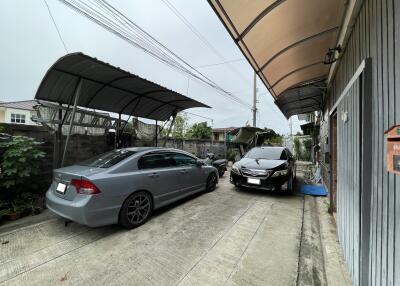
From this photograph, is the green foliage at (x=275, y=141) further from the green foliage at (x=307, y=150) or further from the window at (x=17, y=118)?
the window at (x=17, y=118)

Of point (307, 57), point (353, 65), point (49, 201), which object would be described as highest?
point (307, 57)

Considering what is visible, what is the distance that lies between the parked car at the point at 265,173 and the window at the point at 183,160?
1.37 meters

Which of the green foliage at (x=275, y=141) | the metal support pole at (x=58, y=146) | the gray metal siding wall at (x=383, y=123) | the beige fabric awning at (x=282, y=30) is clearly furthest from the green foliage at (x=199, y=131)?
the gray metal siding wall at (x=383, y=123)

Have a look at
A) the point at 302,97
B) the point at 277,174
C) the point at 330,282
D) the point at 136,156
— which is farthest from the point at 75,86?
the point at 302,97

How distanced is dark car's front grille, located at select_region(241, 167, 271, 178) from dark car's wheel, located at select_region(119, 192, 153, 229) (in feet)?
8.94

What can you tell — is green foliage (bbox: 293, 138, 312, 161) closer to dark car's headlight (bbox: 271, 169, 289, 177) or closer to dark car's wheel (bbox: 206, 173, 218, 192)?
dark car's headlight (bbox: 271, 169, 289, 177)

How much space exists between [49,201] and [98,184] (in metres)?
1.09

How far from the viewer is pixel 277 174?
200 inches

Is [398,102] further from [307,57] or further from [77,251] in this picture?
[77,251]

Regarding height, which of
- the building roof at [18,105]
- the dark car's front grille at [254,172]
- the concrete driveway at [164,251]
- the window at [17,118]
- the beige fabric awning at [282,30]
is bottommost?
the concrete driveway at [164,251]

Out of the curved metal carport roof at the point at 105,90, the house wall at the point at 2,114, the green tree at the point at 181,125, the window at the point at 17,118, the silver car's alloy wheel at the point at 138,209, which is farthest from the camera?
the green tree at the point at 181,125

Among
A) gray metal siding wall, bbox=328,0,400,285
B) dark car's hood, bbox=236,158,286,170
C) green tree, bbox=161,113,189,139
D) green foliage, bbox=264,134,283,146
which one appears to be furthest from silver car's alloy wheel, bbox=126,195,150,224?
green tree, bbox=161,113,189,139

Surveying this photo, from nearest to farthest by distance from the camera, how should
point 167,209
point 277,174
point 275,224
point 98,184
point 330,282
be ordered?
point 330,282 → point 98,184 → point 275,224 → point 167,209 → point 277,174

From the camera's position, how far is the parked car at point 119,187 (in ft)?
9.61
